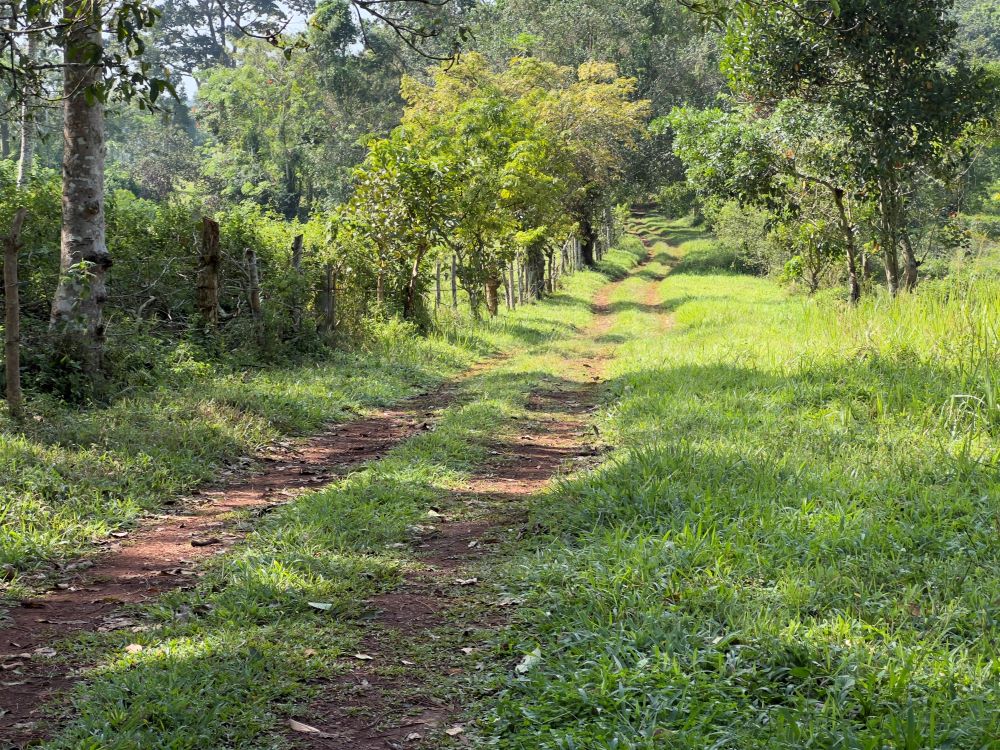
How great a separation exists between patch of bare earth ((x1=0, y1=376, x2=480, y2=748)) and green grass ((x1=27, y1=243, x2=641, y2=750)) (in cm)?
15

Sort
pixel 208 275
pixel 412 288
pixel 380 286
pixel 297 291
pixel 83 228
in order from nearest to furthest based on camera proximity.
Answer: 1. pixel 83 228
2. pixel 208 275
3. pixel 297 291
4. pixel 380 286
5. pixel 412 288

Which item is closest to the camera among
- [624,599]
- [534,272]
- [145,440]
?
[624,599]

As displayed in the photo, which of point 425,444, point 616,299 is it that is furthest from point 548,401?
point 616,299

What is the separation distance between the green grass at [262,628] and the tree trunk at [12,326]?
292 centimetres

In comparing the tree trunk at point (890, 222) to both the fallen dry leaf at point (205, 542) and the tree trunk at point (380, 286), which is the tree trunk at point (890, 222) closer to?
the tree trunk at point (380, 286)

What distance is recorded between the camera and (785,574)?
4195mm

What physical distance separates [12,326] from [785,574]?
6.45 m

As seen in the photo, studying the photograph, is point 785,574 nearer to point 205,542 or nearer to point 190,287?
point 205,542

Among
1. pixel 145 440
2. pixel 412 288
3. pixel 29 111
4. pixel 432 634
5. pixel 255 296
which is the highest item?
pixel 29 111

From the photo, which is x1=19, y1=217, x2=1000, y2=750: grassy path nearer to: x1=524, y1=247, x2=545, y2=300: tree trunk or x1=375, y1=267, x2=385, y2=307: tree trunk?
x1=375, y1=267, x2=385, y2=307: tree trunk

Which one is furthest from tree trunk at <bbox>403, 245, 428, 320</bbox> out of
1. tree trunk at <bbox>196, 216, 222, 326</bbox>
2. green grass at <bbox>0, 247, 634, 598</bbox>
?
tree trunk at <bbox>196, 216, 222, 326</bbox>

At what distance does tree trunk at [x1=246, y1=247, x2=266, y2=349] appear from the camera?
39.3 ft

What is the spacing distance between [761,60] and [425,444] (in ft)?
32.6

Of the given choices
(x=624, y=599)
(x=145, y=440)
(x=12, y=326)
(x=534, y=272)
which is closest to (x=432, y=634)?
(x=624, y=599)
